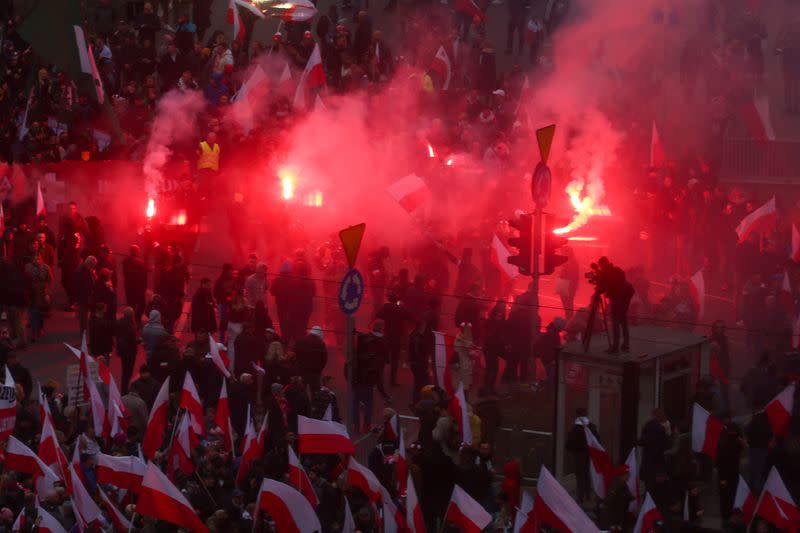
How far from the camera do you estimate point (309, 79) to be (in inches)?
944

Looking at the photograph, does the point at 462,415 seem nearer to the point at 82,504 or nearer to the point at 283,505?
the point at 283,505

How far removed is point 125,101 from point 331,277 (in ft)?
20.3

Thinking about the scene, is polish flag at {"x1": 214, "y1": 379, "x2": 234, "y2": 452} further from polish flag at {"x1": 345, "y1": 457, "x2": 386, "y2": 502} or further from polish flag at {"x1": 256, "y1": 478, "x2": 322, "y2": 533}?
polish flag at {"x1": 256, "y1": 478, "x2": 322, "y2": 533}

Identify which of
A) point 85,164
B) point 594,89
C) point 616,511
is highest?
point 594,89

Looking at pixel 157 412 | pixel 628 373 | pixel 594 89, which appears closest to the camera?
pixel 157 412

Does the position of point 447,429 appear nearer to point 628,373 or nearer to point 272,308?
point 628,373

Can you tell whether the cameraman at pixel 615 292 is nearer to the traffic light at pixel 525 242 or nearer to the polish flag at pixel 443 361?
the traffic light at pixel 525 242

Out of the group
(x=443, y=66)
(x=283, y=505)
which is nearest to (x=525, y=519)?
(x=283, y=505)

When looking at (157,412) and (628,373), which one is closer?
(157,412)

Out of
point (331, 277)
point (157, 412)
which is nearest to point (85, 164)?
point (331, 277)

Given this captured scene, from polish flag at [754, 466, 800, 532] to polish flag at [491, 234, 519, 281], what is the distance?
781 cm

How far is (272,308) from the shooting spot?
20719 mm

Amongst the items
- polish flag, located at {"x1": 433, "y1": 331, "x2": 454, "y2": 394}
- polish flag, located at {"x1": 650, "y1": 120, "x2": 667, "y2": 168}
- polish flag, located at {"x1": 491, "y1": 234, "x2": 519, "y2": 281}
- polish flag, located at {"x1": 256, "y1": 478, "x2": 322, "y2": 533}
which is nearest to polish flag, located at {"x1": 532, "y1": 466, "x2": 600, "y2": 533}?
polish flag, located at {"x1": 256, "y1": 478, "x2": 322, "y2": 533}

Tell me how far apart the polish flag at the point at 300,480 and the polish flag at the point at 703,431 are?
3537mm
